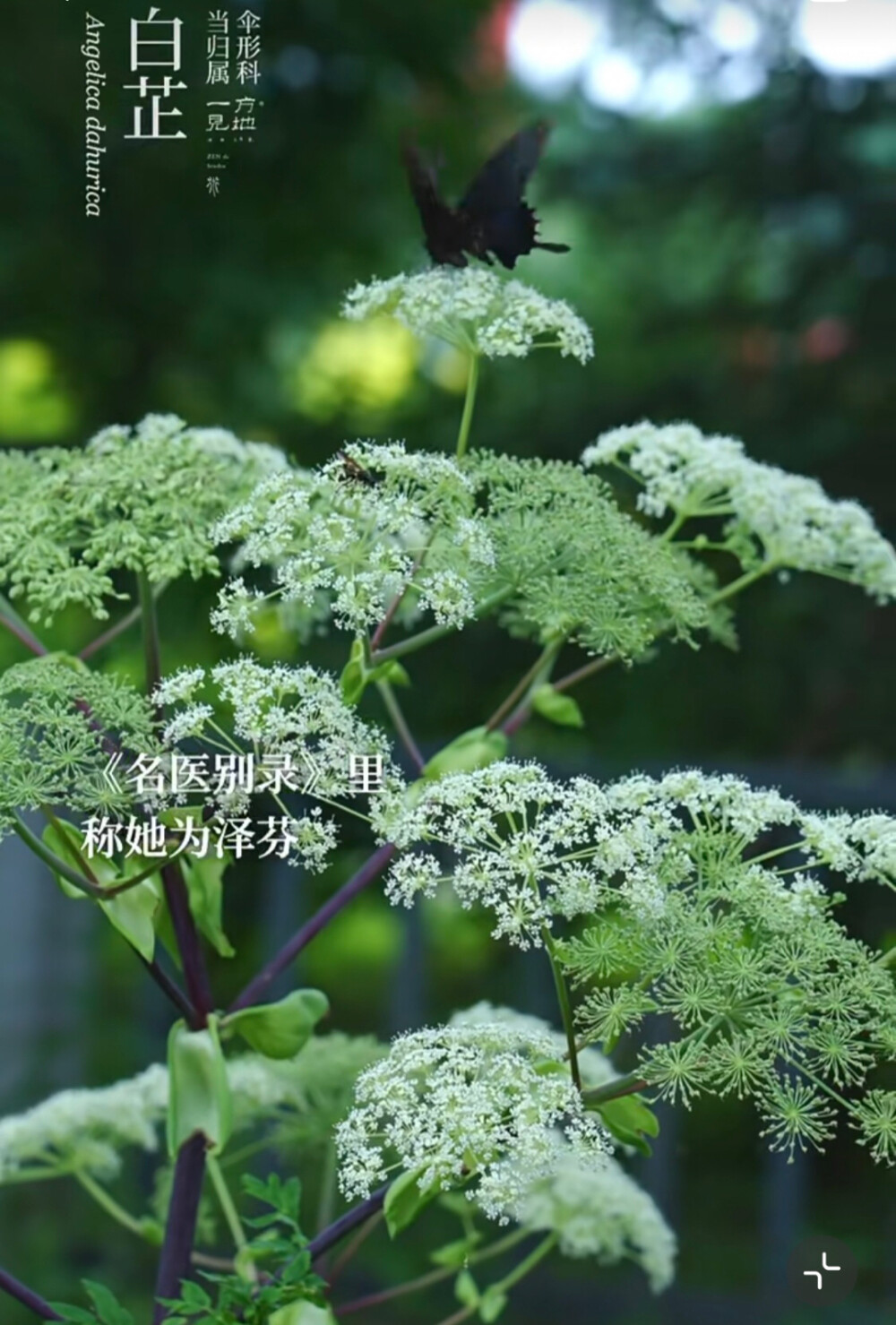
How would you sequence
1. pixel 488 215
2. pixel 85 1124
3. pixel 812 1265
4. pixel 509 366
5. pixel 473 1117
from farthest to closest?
pixel 509 366
pixel 812 1265
pixel 85 1124
pixel 488 215
pixel 473 1117

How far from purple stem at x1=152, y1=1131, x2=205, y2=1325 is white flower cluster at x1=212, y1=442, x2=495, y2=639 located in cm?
27

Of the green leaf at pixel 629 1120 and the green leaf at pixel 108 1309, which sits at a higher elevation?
the green leaf at pixel 629 1120

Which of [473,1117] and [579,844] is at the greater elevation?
[579,844]

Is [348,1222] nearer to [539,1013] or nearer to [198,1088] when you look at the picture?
[198,1088]

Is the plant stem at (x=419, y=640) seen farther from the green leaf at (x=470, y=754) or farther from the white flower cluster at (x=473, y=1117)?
the white flower cluster at (x=473, y=1117)

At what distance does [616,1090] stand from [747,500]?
335 mm

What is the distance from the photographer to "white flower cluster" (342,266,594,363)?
0.74m

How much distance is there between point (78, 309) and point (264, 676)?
134cm

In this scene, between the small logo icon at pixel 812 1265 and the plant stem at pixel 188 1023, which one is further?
the small logo icon at pixel 812 1265

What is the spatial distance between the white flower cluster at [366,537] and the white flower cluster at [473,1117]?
7.1 inches

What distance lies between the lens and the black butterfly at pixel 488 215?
31.3 inches

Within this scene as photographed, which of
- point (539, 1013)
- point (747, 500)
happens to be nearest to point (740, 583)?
point (747, 500)

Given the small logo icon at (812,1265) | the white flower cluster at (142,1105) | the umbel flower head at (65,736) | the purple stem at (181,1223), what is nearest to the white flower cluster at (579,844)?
the umbel flower head at (65,736)

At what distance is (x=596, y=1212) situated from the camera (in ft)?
3.04
